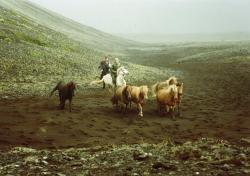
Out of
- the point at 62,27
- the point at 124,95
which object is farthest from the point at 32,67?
the point at 62,27

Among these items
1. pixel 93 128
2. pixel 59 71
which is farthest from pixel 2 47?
pixel 93 128

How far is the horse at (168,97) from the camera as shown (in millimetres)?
25578

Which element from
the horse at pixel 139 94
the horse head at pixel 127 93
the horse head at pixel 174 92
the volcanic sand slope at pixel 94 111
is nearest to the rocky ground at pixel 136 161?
the volcanic sand slope at pixel 94 111

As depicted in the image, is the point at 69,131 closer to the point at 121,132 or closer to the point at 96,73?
the point at 121,132

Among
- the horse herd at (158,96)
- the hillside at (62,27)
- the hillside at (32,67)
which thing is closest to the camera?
the horse herd at (158,96)

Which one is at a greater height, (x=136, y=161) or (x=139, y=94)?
(x=139, y=94)

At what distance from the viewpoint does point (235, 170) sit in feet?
41.7

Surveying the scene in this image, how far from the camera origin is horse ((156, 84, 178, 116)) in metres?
25.6

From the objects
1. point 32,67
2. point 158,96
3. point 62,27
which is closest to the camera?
point 158,96

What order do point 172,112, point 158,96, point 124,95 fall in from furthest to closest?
point 124,95 → point 158,96 → point 172,112

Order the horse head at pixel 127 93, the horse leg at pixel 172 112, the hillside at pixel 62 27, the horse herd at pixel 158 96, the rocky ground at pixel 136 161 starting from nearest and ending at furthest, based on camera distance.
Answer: the rocky ground at pixel 136 161 → the horse leg at pixel 172 112 → the horse herd at pixel 158 96 → the horse head at pixel 127 93 → the hillside at pixel 62 27

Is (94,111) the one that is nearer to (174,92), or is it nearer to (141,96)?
(141,96)

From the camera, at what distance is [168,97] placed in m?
25.8

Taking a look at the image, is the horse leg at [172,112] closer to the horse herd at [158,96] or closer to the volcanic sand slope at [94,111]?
the horse herd at [158,96]
